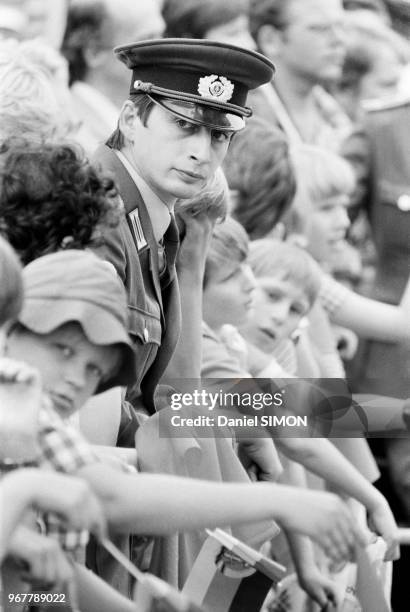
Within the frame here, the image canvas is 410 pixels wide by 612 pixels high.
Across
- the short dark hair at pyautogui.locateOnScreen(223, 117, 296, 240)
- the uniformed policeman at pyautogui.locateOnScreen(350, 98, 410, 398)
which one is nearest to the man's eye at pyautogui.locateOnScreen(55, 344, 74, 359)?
the short dark hair at pyautogui.locateOnScreen(223, 117, 296, 240)

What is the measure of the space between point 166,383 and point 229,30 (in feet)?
6.40

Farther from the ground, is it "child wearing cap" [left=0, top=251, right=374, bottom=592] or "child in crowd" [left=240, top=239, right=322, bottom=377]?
"child wearing cap" [left=0, top=251, right=374, bottom=592]

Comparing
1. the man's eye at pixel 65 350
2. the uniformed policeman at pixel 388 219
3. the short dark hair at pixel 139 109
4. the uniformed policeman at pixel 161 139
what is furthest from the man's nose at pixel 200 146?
the uniformed policeman at pixel 388 219

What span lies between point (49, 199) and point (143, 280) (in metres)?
0.51

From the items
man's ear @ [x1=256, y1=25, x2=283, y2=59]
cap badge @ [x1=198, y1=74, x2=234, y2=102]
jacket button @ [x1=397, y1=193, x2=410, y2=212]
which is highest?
cap badge @ [x1=198, y1=74, x2=234, y2=102]

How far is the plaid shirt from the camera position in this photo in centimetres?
202

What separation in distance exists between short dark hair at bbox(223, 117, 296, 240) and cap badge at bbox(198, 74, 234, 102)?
1.12m

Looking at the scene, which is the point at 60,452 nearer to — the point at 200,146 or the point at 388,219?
the point at 200,146

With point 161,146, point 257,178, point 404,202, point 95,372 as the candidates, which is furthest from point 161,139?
point 404,202

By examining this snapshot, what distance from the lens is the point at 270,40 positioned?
5270 mm

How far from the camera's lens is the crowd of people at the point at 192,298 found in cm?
203

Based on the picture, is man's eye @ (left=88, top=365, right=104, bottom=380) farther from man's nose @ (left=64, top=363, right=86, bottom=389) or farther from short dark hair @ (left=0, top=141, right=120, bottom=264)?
short dark hair @ (left=0, top=141, right=120, bottom=264)

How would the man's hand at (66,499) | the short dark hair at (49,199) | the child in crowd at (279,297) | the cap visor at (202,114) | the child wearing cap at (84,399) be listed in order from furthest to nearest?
the child in crowd at (279,297), the cap visor at (202,114), the short dark hair at (49,199), the child wearing cap at (84,399), the man's hand at (66,499)

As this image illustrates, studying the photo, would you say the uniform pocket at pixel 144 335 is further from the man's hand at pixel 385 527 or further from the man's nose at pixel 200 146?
the man's hand at pixel 385 527
